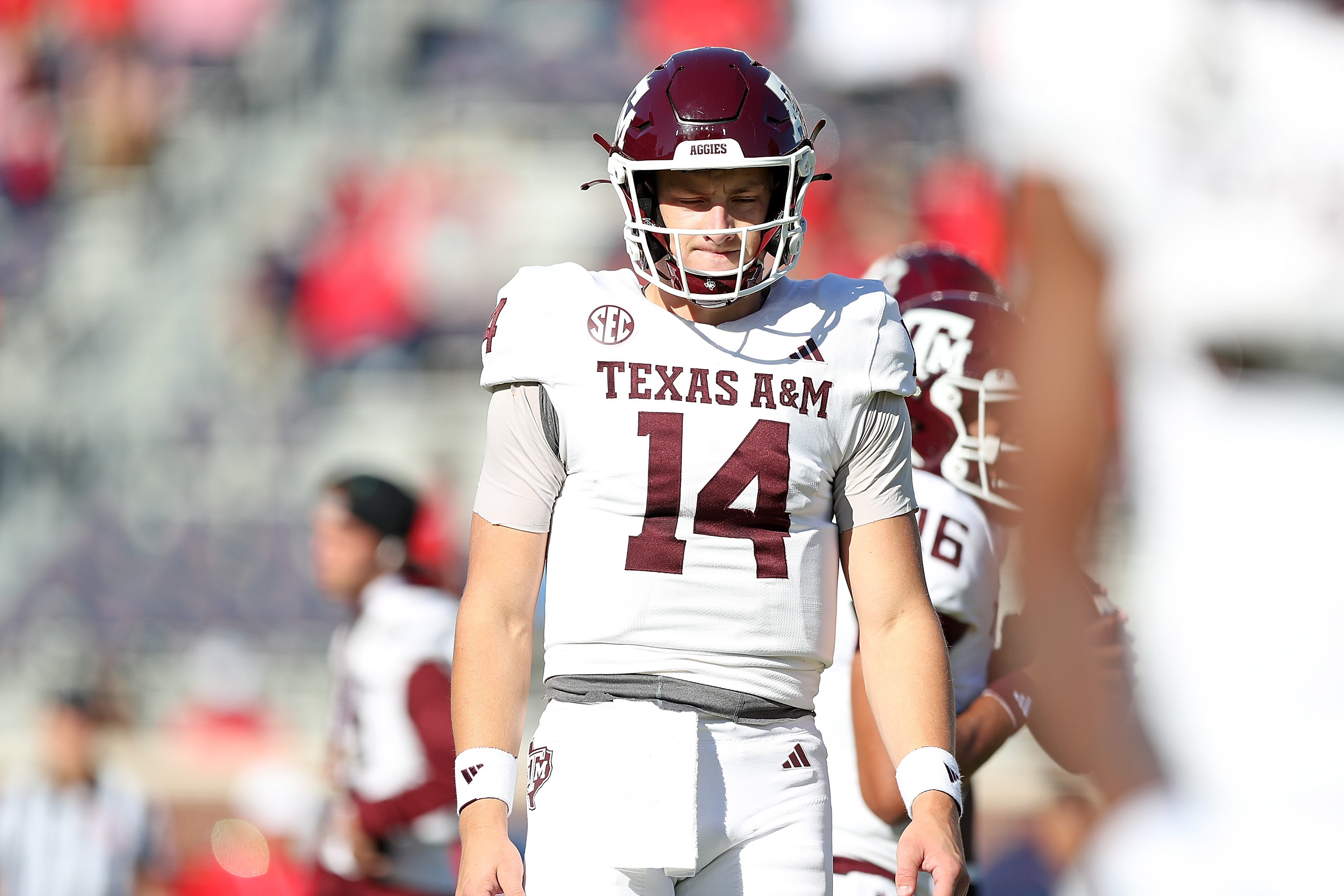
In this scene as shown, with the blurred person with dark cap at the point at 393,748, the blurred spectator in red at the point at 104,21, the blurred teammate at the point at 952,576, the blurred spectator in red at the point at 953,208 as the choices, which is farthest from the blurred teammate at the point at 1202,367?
the blurred spectator in red at the point at 104,21

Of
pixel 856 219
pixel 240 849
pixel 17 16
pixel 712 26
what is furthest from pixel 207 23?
pixel 240 849

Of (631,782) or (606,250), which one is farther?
(606,250)

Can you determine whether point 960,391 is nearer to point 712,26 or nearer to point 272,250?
point 272,250

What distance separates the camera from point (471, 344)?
13.1m

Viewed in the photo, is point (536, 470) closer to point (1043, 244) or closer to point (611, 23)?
point (1043, 244)

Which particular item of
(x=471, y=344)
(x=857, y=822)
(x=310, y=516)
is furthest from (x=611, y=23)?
(x=857, y=822)

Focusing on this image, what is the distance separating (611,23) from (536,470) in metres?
13.0

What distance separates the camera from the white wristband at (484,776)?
7.75 ft

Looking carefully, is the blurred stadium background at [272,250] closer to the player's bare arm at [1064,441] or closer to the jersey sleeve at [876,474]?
the jersey sleeve at [876,474]

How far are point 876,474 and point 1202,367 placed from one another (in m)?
1.35

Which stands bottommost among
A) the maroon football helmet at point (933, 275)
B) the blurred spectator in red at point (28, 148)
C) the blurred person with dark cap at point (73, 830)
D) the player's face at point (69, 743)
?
the blurred person with dark cap at point (73, 830)

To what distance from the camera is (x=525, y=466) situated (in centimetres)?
250

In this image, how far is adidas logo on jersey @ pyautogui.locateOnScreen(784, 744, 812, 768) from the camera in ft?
7.90

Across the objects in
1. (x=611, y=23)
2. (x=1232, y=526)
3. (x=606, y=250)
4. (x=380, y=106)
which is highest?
(x=611, y=23)
